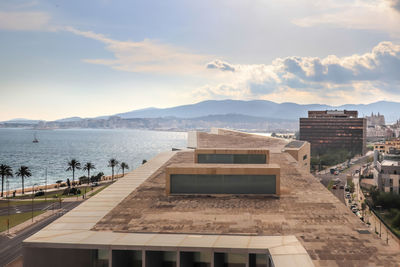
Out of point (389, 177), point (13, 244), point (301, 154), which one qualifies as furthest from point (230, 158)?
point (389, 177)

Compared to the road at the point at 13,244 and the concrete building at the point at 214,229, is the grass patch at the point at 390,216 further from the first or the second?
the road at the point at 13,244

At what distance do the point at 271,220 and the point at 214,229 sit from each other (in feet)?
14.7

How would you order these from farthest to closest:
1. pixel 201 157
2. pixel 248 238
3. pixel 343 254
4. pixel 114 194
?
pixel 201 157 < pixel 114 194 < pixel 248 238 < pixel 343 254

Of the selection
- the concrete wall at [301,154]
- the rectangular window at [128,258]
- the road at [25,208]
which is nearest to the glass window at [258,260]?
the rectangular window at [128,258]

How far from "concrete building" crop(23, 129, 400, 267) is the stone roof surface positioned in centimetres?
6

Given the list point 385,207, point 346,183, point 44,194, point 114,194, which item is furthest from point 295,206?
point 346,183

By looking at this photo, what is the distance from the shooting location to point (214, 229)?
904 inches

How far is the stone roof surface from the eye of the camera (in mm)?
18875

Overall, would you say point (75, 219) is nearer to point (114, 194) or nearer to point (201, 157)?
point (114, 194)

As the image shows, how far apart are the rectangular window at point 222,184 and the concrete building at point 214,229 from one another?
0.09m

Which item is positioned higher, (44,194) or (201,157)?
(201,157)

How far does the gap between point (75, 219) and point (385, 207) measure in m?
72.8

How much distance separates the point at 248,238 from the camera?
20.7m

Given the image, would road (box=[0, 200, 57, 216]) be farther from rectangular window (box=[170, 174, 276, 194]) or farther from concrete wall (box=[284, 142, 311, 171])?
concrete wall (box=[284, 142, 311, 171])
